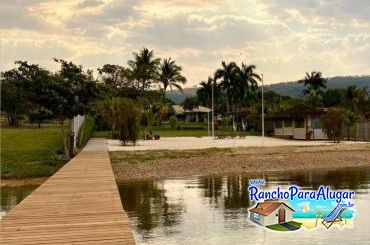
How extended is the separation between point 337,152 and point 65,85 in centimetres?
1553

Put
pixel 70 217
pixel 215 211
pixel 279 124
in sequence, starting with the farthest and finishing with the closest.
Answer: pixel 279 124
pixel 215 211
pixel 70 217

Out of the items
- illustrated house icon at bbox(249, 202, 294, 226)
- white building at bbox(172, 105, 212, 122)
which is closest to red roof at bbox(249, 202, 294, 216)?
illustrated house icon at bbox(249, 202, 294, 226)

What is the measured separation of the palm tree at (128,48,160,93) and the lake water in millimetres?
43899

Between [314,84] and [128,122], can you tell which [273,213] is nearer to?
[128,122]

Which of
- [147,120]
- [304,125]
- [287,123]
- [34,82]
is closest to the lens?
[34,82]

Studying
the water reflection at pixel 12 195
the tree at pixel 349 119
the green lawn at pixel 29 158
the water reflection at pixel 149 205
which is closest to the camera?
the water reflection at pixel 149 205

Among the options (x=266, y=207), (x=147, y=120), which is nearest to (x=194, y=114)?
(x=147, y=120)

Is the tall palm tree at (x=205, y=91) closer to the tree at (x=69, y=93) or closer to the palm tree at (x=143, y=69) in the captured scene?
the palm tree at (x=143, y=69)

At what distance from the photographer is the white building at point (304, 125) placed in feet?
149

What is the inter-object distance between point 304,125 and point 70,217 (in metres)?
A: 38.9

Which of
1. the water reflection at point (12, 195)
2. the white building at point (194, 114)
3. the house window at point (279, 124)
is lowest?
the water reflection at point (12, 195)

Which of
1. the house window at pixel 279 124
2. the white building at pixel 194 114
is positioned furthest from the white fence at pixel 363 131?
the white building at pixel 194 114

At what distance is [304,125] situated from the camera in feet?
152

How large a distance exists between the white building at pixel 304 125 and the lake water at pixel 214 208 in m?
22.1
